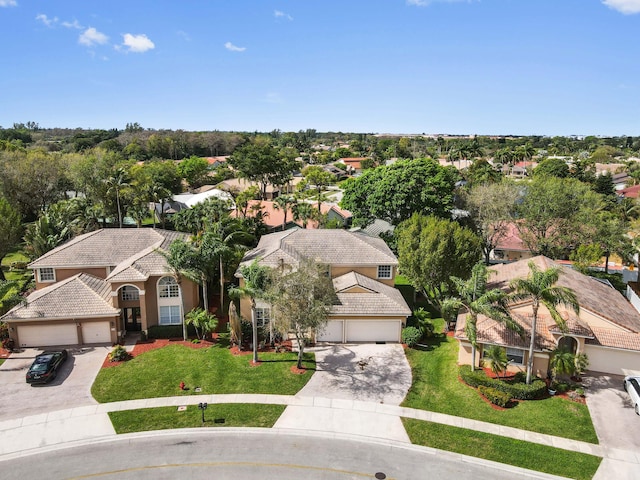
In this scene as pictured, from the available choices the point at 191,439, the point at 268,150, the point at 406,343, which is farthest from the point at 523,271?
the point at 268,150

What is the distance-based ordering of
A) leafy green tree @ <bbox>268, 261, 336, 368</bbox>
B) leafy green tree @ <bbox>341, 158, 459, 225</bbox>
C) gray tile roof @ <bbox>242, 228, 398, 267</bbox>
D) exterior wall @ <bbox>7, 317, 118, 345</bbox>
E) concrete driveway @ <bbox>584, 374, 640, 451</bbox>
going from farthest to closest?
1. leafy green tree @ <bbox>341, 158, 459, 225</bbox>
2. gray tile roof @ <bbox>242, 228, 398, 267</bbox>
3. exterior wall @ <bbox>7, 317, 118, 345</bbox>
4. leafy green tree @ <bbox>268, 261, 336, 368</bbox>
5. concrete driveway @ <bbox>584, 374, 640, 451</bbox>

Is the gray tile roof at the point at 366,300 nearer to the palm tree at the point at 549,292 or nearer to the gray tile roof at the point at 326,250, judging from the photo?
the gray tile roof at the point at 326,250

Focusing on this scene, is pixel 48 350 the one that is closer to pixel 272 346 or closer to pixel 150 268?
pixel 150 268

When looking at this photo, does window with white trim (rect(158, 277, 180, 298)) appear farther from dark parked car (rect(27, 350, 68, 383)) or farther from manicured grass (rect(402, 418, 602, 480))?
manicured grass (rect(402, 418, 602, 480))

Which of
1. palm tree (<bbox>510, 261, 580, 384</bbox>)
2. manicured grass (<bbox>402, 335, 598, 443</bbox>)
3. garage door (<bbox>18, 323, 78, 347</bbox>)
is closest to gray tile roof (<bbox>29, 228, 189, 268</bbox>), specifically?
garage door (<bbox>18, 323, 78, 347</bbox>)

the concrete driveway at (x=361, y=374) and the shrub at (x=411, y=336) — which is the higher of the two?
the shrub at (x=411, y=336)

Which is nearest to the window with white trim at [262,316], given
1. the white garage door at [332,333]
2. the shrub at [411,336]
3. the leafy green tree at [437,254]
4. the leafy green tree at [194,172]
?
the white garage door at [332,333]
